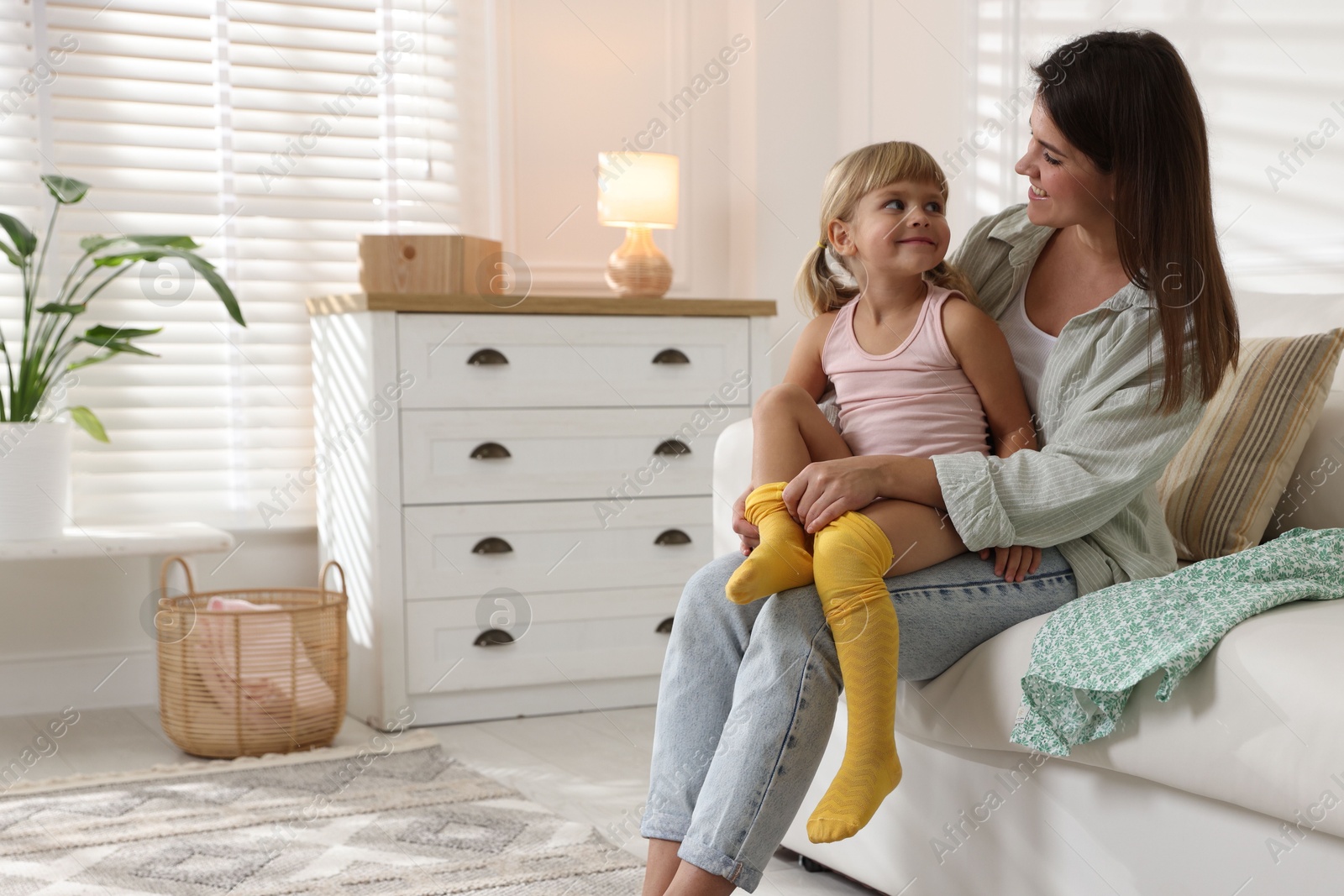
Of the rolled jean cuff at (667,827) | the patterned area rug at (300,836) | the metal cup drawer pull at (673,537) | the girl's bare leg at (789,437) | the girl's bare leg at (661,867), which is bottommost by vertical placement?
the patterned area rug at (300,836)

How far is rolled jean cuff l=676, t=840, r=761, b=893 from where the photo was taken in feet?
3.83

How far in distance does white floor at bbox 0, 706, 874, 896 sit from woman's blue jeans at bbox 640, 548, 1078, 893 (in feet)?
1.49

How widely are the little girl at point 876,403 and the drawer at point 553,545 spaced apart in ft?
3.39

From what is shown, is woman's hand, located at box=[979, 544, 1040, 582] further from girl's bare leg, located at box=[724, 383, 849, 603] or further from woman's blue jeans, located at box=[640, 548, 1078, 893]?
girl's bare leg, located at box=[724, 383, 849, 603]

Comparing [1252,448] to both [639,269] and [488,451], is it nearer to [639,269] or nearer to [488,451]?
[488,451]

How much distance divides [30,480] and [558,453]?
998 mm

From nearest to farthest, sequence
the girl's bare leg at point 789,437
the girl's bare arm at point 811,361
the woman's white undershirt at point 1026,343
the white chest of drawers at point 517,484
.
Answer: the girl's bare leg at point 789,437, the woman's white undershirt at point 1026,343, the girl's bare arm at point 811,361, the white chest of drawers at point 517,484

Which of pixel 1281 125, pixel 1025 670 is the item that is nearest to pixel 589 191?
pixel 1281 125

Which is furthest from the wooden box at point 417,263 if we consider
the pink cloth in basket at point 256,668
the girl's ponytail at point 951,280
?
the girl's ponytail at point 951,280

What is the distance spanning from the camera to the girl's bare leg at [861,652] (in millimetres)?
1169

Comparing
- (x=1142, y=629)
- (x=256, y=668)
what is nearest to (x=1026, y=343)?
(x=1142, y=629)

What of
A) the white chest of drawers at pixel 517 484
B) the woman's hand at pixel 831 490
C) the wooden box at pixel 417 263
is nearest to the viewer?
the woman's hand at pixel 831 490

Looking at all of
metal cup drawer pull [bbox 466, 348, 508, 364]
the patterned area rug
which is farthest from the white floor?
metal cup drawer pull [bbox 466, 348, 508, 364]

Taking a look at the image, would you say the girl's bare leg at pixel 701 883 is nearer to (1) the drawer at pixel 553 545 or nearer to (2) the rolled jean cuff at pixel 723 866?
(2) the rolled jean cuff at pixel 723 866
